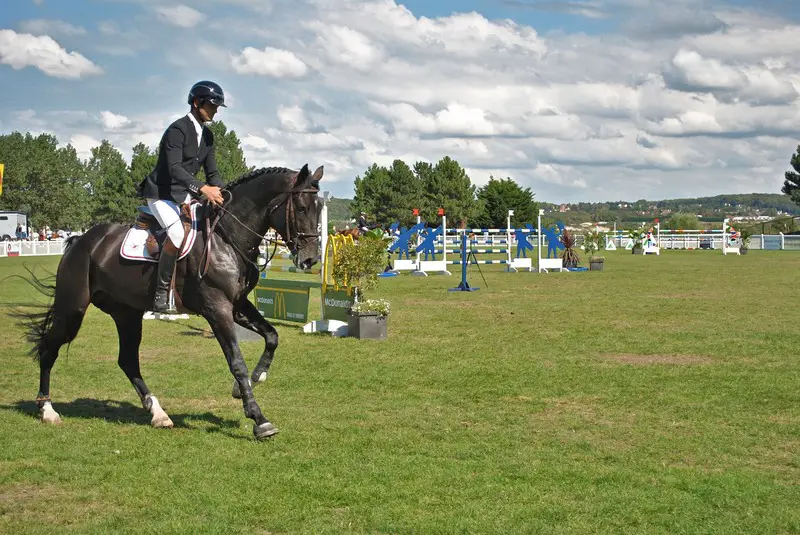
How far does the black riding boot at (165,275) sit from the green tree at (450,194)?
9907cm

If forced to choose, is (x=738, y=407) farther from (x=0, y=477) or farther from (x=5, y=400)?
(x=5, y=400)

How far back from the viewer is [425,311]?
1936 cm

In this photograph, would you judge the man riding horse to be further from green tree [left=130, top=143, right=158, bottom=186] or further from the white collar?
green tree [left=130, top=143, right=158, bottom=186]

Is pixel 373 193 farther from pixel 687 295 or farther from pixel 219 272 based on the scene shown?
pixel 219 272

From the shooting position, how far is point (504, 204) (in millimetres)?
105062

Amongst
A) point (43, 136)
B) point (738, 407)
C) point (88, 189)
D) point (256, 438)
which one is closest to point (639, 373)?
point (738, 407)

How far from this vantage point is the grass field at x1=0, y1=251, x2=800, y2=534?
5629 millimetres

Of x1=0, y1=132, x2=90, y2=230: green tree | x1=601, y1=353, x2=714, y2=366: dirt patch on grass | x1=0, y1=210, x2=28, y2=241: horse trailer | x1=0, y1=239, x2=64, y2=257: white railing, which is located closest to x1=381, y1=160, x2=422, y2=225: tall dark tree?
x1=0, y1=132, x2=90, y2=230: green tree

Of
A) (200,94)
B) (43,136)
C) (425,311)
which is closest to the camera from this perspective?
(200,94)

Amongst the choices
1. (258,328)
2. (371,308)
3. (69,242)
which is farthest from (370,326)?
(69,242)

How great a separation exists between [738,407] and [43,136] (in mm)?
125114

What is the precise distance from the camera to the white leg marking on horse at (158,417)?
8.22 meters

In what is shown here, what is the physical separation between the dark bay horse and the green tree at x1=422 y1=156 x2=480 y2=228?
98.6 m

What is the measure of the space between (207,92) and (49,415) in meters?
3.59
